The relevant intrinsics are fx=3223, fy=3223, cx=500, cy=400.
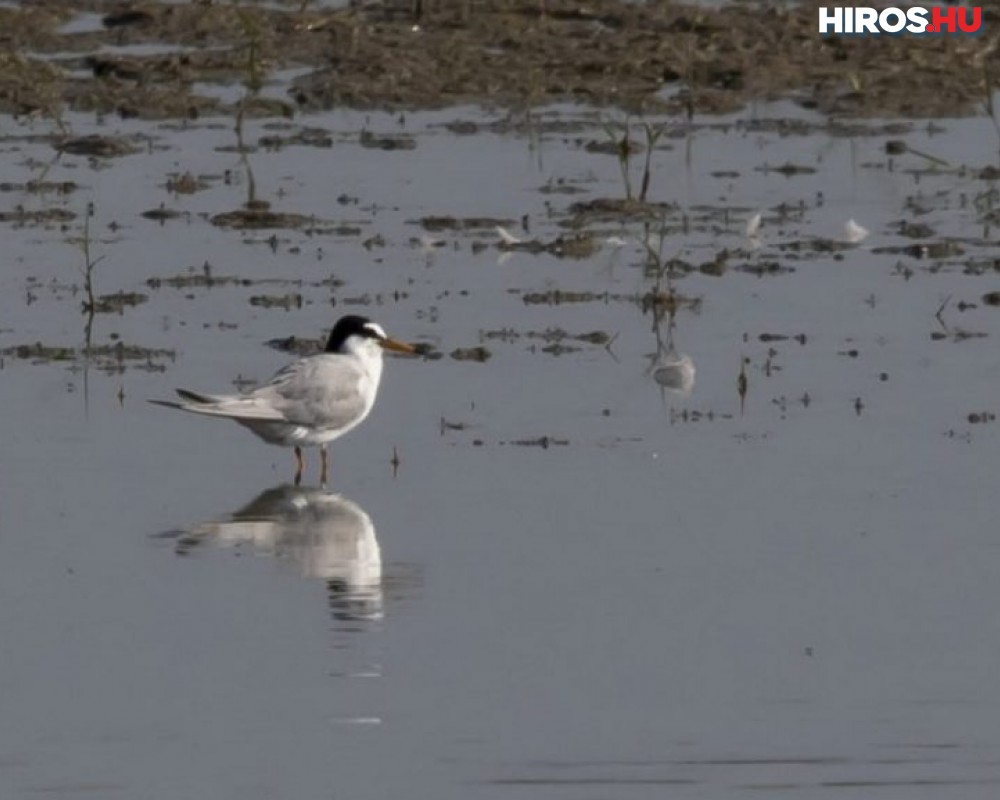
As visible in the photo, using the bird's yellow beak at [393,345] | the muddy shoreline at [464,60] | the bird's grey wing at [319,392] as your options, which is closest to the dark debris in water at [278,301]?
the bird's yellow beak at [393,345]

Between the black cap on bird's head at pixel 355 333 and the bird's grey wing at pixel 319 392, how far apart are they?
204mm

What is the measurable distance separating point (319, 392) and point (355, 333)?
2.00 ft

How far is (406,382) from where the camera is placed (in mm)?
14484

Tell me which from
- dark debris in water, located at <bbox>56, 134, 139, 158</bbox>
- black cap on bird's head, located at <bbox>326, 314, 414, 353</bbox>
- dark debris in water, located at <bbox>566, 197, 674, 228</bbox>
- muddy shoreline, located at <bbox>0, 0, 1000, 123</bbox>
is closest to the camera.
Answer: black cap on bird's head, located at <bbox>326, 314, 414, 353</bbox>

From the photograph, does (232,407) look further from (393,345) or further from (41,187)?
(41,187)

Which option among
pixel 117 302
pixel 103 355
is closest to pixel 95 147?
pixel 117 302

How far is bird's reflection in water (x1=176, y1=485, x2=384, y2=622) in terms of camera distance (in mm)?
11203

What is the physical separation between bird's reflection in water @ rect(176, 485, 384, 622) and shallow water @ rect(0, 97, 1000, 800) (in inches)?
0.9

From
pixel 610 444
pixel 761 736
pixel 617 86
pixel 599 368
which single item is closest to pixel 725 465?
pixel 610 444

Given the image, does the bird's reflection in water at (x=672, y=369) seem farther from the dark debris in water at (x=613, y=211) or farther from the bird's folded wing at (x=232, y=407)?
the dark debris in water at (x=613, y=211)

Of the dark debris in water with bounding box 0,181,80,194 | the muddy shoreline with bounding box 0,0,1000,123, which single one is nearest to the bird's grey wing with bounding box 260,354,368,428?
the dark debris in water with bounding box 0,181,80,194

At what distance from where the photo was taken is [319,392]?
1328 cm

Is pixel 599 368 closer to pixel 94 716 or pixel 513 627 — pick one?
pixel 513 627

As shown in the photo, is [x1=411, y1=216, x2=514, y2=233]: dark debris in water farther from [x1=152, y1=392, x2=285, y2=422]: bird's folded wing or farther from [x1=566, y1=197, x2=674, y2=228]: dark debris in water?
[x1=152, y1=392, x2=285, y2=422]: bird's folded wing
